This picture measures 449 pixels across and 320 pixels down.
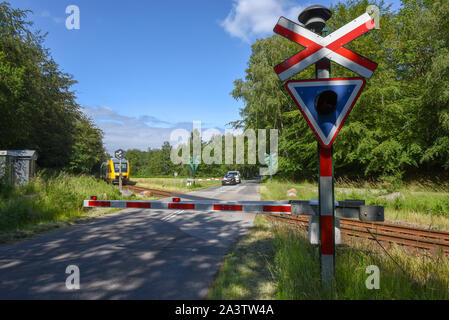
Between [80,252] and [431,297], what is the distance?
4.99 meters

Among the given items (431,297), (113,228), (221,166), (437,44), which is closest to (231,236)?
(113,228)

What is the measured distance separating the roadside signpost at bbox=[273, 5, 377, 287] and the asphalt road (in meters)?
1.64

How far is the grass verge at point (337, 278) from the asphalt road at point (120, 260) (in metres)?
0.40

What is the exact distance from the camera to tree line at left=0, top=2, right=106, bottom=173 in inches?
600

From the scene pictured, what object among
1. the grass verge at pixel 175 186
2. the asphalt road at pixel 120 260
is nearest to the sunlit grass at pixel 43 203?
the asphalt road at pixel 120 260

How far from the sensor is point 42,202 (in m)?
7.46

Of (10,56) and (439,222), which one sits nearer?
(439,222)

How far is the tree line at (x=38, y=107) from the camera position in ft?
50.0

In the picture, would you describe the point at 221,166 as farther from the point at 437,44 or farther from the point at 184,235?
the point at 184,235

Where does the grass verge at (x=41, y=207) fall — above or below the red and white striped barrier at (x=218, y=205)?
below

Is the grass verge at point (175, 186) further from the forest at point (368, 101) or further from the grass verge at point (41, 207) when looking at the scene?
the grass verge at point (41, 207)

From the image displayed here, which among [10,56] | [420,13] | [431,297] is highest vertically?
[420,13]

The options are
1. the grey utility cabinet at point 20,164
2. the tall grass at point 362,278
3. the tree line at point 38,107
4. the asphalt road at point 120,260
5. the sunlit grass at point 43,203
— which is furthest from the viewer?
the tree line at point 38,107

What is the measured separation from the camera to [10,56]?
18.6 meters
